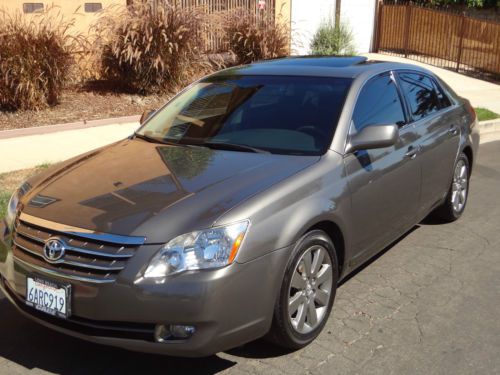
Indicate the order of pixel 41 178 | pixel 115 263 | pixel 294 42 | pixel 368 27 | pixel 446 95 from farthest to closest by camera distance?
1. pixel 368 27
2. pixel 294 42
3. pixel 446 95
4. pixel 41 178
5. pixel 115 263

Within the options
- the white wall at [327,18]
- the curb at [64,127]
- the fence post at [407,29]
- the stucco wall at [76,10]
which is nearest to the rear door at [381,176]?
the curb at [64,127]

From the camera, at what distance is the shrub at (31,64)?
9.61m

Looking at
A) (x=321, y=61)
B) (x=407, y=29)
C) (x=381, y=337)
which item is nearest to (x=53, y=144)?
(x=321, y=61)

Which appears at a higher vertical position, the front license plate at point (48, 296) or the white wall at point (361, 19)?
the white wall at point (361, 19)

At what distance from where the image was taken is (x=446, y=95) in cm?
603

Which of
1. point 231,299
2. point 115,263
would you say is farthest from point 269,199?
point 115,263

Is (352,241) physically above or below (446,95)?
below

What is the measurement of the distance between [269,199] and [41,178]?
1594mm

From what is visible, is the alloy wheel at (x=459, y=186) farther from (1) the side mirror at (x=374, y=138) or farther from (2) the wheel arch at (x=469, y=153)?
(1) the side mirror at (x=374, y=138)

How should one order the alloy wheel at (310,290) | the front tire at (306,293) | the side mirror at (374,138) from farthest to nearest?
the side mirror at (374,138)
the alloy wheel at (310,290)
the front tire at (306,293)

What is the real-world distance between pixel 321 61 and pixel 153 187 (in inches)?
82.9

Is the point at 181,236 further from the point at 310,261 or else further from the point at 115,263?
the point at 310,261

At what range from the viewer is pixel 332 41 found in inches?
670

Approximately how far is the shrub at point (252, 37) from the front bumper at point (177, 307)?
1042 centimetres
